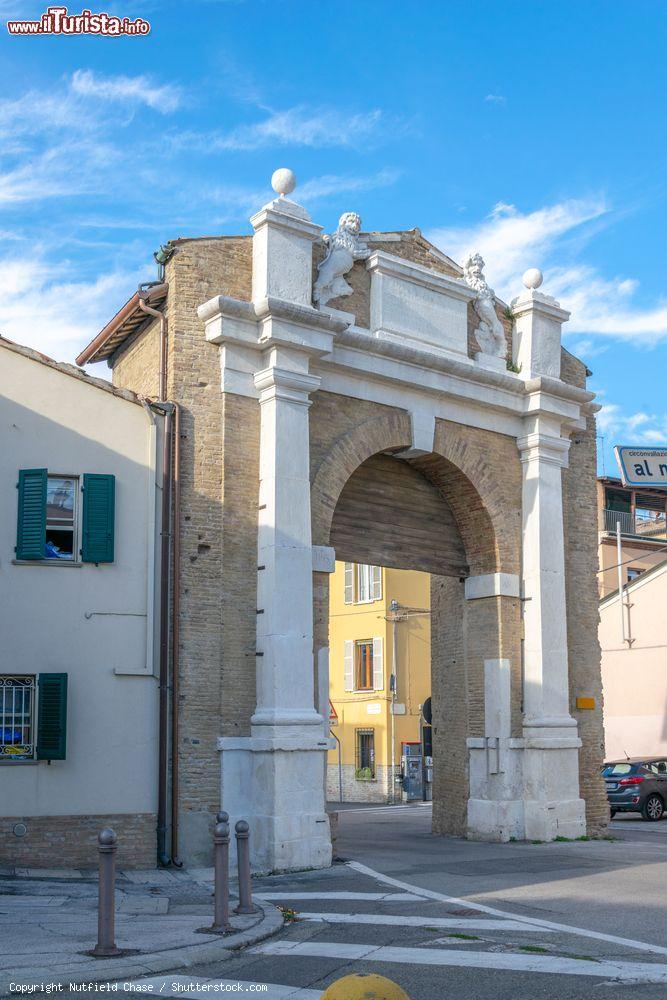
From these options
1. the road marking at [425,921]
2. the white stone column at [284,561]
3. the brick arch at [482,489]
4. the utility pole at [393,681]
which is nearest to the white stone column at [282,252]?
the white stone column at [284,561]

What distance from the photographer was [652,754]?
3103cm

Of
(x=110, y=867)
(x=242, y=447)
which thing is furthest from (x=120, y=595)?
(x=110, y=867)

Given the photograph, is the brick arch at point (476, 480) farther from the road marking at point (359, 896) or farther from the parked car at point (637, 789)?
the parked car at point (637, 789)

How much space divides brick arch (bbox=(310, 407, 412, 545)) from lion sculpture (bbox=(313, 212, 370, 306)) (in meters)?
1.89

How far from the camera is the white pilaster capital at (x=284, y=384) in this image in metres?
15.2

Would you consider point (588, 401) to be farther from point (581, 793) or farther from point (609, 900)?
point (609, 900)

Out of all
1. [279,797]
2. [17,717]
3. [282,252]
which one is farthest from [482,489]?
[17,717]

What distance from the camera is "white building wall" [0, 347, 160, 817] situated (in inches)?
538

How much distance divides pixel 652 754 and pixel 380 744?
8.21m

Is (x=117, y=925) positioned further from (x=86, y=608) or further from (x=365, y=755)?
(x=365, y=755)

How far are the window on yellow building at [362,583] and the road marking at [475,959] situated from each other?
86.3 ft

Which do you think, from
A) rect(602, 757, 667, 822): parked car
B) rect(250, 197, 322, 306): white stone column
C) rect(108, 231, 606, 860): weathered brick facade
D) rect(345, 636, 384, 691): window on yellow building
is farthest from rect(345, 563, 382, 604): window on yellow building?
rect(250, 197, 322, 306): white stone column

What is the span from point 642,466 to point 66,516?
78.0 feet

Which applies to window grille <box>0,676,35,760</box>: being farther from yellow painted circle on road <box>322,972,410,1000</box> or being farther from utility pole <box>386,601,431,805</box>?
utility pole <box>386,601,431,805</box>
